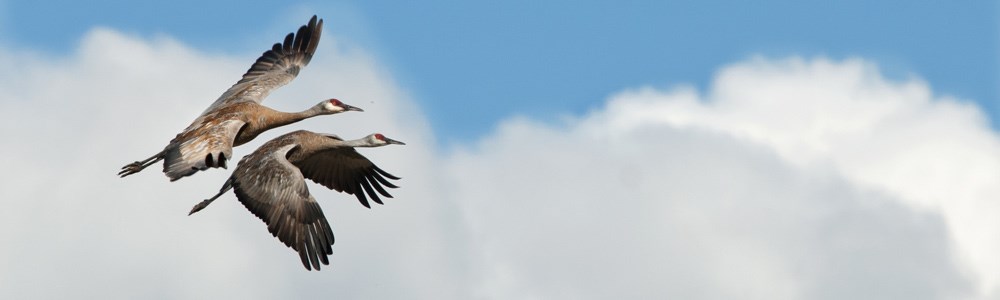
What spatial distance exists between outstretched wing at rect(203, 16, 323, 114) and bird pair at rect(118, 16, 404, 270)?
0.02m

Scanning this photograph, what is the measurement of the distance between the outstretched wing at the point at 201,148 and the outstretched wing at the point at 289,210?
80 centimetres

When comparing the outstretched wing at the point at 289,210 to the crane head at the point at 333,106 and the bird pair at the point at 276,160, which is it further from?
the crane head at the point at 333,106

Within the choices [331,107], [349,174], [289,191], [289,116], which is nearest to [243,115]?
[289,116]

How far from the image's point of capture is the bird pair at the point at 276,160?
24.5 meters

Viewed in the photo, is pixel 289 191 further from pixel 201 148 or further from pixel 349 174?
pixel 349 174

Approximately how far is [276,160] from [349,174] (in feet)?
12.2

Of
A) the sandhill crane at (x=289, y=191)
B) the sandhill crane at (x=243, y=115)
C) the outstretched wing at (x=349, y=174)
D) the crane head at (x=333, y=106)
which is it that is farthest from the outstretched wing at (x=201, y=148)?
the outstretched wing at (x=349, y=174)

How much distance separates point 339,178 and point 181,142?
479cm

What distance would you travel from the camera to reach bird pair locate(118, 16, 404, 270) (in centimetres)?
2453

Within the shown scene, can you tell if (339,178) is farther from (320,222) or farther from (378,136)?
(320,222)

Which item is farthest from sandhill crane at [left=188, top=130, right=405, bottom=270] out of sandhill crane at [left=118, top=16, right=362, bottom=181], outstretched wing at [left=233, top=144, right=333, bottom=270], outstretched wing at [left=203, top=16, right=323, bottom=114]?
outstretched wing at [left=203, top=16, right=323, bottom=114]

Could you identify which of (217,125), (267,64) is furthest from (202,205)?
(267,64)

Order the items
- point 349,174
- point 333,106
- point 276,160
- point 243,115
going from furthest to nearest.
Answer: point 349,174 < point 333,106 < point 243,115 < point 276,160

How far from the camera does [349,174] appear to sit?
1155 inches
